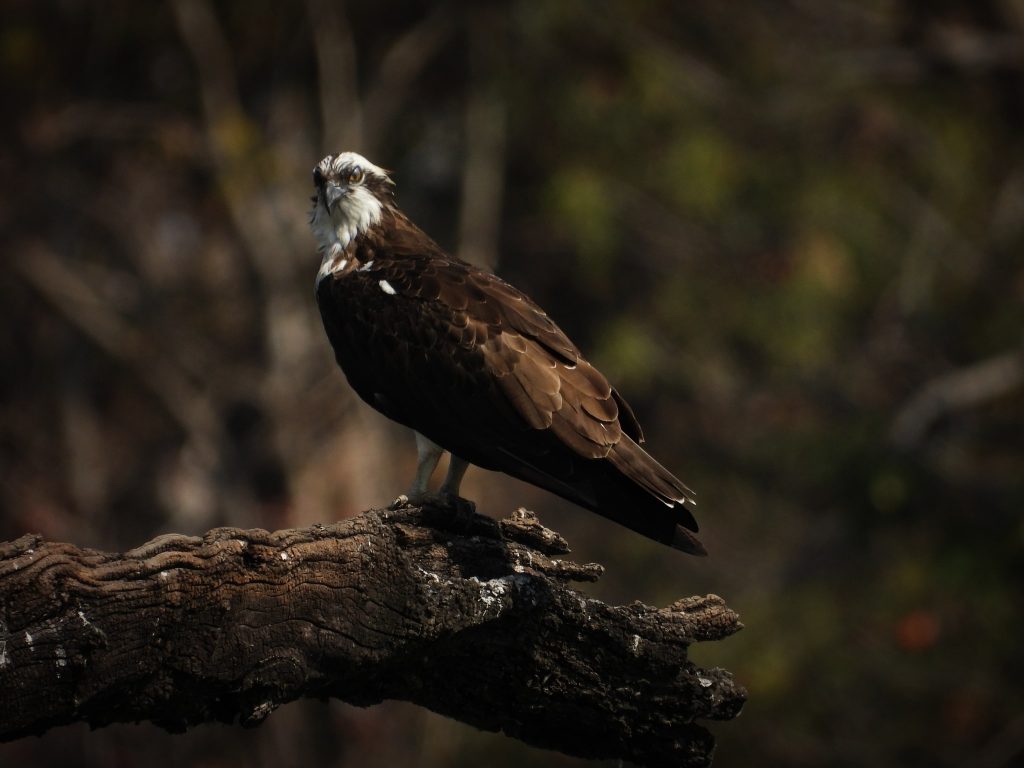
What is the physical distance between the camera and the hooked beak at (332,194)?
6906mm

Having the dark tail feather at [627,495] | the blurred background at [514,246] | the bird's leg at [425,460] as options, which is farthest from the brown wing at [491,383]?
the blurred background at [514,246]

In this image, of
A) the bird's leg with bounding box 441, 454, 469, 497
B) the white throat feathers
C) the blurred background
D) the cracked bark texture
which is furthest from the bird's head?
the blurred background

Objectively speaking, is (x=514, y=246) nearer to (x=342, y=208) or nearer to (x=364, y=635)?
(x=342, y=208)

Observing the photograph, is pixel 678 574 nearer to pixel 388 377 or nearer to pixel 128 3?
pixel 128 3

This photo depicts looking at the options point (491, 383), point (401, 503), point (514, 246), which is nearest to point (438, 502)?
point (401, 503)

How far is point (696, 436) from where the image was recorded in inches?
685

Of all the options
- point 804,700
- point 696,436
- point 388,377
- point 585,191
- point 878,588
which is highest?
point 585,191

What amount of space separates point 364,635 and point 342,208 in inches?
99.3

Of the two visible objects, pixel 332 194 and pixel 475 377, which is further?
pixel 332 194

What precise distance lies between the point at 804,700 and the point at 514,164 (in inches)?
260

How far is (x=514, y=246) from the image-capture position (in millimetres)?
16891

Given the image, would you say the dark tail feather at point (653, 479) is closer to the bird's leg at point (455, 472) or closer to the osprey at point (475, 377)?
the osprey at point (475, 377)

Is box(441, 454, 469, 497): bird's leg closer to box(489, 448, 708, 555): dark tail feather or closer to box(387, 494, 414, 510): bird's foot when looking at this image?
box(489, 448, 708, 555): dark tail feather

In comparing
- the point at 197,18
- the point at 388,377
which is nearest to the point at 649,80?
the point at 197,18
